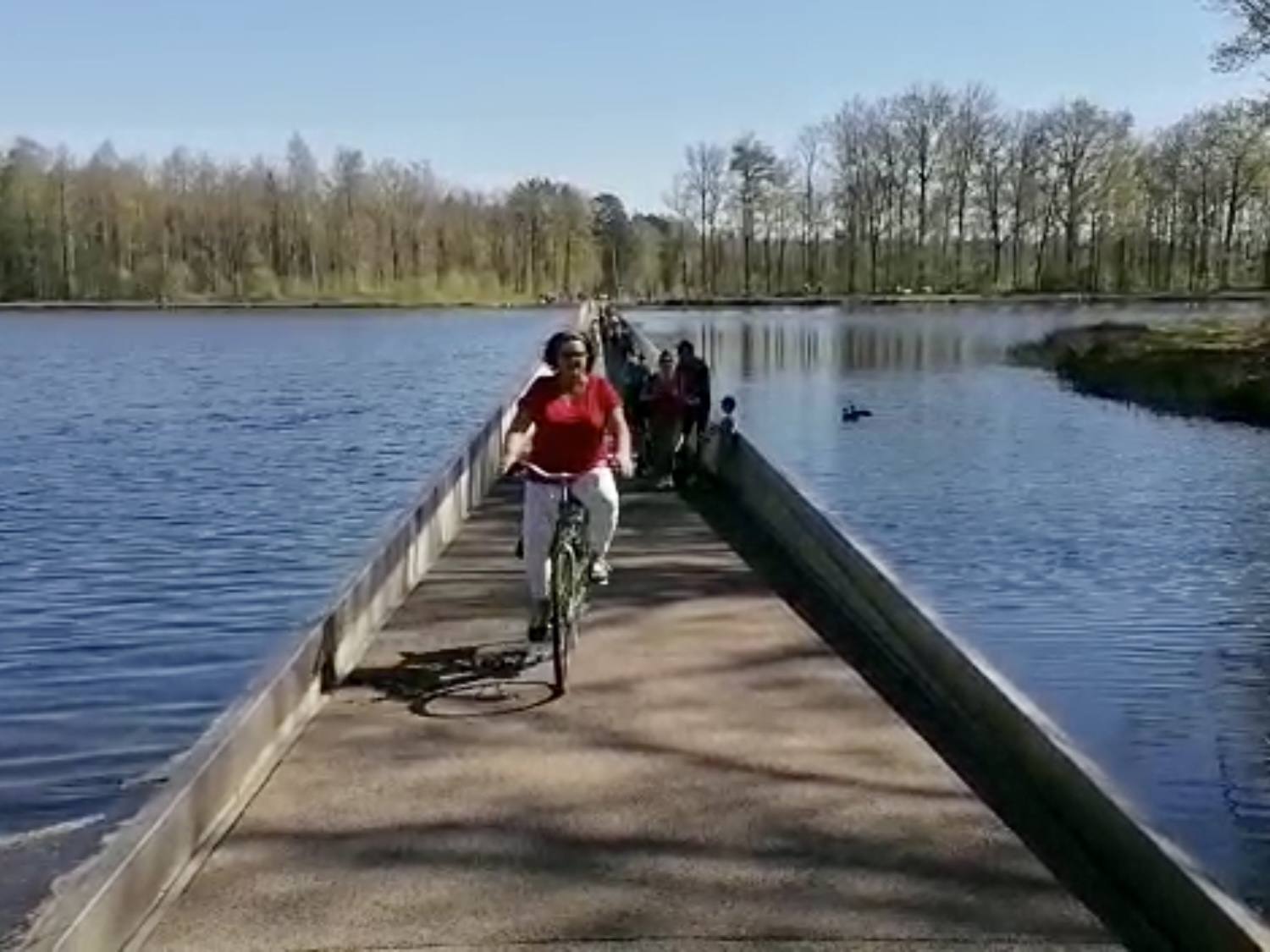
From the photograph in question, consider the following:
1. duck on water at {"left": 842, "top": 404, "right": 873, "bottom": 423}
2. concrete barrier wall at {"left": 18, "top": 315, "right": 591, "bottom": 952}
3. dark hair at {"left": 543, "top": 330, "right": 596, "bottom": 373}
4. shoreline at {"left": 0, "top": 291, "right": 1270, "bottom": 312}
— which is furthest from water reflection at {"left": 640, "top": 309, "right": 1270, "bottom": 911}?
shoreline at {"left": 0, "top": 291, "right": 1270, "bottom": 312}

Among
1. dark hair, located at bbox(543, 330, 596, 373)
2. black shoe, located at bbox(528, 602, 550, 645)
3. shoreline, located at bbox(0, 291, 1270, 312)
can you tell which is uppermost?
dark hair, located at bbox(543, 330, 596, 373)

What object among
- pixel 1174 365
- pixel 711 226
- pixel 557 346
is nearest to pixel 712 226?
pixel 711 226

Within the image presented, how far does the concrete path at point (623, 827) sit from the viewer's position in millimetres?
5648

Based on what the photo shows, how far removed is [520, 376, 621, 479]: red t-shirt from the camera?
31.1ft

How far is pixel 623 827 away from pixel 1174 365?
1575 inches

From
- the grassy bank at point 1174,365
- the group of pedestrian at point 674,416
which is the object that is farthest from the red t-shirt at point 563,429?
the grassy bank at point 1174,365

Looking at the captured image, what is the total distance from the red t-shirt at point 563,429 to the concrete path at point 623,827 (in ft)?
3.65

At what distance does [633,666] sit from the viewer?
955 centimetres

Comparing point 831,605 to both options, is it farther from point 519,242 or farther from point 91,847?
point 519,242

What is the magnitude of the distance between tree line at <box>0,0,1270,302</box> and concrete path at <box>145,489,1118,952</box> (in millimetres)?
90745

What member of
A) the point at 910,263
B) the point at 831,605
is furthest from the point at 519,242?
the point at 831,605

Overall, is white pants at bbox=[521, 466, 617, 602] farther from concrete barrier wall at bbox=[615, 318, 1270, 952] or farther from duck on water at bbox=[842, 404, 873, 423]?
duck on water at bbox=[842, 404, 873, 423]

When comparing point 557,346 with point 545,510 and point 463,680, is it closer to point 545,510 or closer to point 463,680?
point 545,510

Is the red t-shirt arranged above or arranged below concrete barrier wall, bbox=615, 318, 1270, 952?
above
